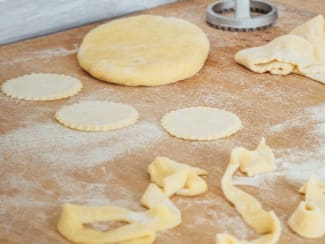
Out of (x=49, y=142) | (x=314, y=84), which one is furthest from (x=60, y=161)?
(x=314, y=84)

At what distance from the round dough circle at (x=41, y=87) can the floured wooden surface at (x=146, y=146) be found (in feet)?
0.07

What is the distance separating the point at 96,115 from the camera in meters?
1.76

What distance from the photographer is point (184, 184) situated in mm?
1449

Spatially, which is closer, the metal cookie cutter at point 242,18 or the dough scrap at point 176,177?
the dough scrap at point 176,177

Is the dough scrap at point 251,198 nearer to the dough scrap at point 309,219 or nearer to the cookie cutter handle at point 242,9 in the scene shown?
the dough scrap at point 309,219

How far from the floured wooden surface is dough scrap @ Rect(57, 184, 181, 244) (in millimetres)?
21

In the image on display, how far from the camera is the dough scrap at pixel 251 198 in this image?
4.18 ft

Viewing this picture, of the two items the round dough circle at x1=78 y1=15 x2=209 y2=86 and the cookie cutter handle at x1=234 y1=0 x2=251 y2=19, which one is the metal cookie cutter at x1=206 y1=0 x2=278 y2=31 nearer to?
the cookie cutter handle at x1=234 y1=0 x2=251 y2=19

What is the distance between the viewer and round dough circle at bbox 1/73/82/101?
188 cm

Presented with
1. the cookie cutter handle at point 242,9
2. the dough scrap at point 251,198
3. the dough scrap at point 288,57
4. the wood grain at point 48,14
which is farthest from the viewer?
the cookie cutter handle at point 242,9

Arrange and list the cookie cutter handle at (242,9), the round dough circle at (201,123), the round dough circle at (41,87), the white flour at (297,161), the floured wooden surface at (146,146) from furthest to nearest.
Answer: the cookie cutter handle at (242,9), the round dough circle at (41,87), the round dough circle at (201,123), the white flour at (297,161), the floured wooden surface at (146,146)

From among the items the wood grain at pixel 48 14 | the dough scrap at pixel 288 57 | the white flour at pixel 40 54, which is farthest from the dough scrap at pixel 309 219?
the wood grain at pixel 48 14

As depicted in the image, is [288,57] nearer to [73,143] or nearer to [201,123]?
[201,123]

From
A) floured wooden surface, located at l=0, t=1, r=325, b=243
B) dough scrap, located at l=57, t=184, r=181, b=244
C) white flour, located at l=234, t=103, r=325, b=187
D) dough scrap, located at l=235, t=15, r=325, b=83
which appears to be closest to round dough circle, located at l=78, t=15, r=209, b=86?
floured wooden surface, located at l=0, t=1, r=325, b=243
